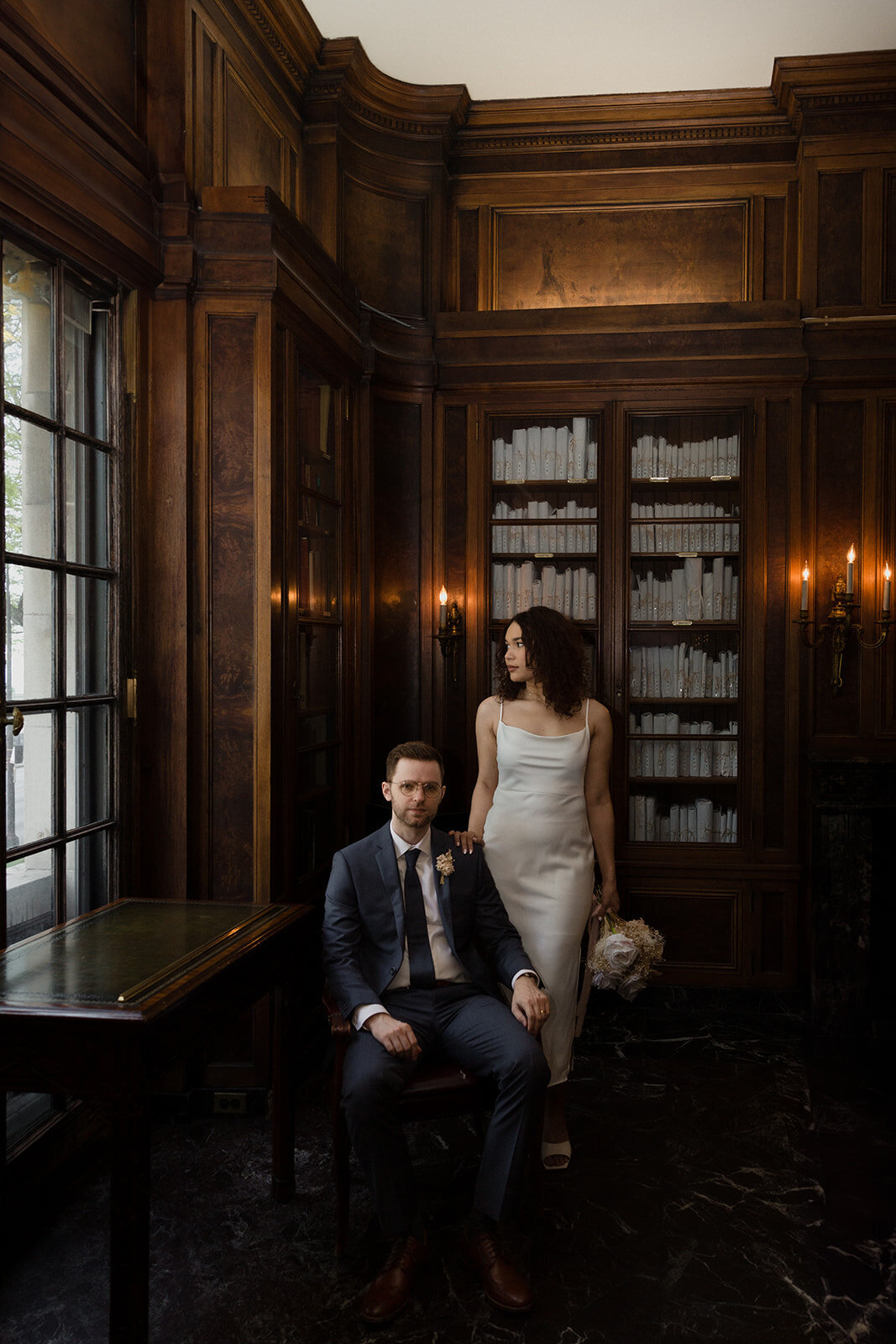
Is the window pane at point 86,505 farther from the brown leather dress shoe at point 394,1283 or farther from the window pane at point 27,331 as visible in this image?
the brown leather dress shoe at point 394,1283

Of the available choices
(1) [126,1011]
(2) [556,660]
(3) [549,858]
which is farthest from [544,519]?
(1) [126,1011]

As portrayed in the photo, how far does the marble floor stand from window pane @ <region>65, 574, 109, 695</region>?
1.50m

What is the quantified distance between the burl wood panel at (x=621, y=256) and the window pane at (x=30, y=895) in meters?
3.64

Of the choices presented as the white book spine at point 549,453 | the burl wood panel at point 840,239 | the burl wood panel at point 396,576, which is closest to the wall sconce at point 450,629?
the burl wood panel at point 396,576

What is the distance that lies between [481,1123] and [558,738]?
121cm

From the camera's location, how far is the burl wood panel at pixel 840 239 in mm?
4766

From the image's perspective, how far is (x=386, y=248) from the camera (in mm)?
4938

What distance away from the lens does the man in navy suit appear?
7.93 ft

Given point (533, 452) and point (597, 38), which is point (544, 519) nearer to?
point (533, 452)

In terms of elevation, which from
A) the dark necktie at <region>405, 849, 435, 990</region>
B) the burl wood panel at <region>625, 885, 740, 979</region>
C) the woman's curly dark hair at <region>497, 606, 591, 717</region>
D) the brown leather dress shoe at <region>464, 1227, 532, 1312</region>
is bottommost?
the brown leather dress shoe at <region>464, 1227, 532, 1312</region>

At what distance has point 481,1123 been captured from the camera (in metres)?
2.96

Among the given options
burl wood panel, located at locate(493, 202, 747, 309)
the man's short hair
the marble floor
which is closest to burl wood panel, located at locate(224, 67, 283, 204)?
burl wood panel, located at locate(493, 202, 747, 309)

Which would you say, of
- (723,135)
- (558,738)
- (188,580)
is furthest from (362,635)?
(723,135)

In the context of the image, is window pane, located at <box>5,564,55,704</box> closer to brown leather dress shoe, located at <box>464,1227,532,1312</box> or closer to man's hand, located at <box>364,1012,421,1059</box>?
man's hand, located at <box>364,1012,421,1059</box>
